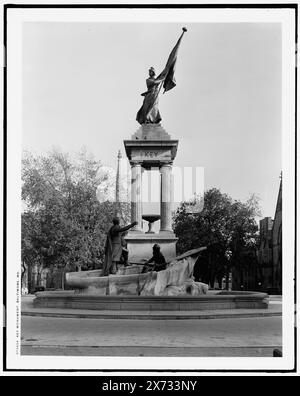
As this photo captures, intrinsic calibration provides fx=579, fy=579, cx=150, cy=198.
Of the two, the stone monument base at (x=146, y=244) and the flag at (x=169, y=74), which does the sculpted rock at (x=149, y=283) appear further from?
the flag at (x=169, y=74)

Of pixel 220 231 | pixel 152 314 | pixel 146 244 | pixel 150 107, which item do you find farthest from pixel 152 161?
pixel 220 231

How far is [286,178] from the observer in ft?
27.7

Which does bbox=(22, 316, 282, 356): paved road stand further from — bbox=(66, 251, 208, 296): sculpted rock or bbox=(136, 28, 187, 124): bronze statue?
bbox=(136, 28, 187, 124): bronze statue

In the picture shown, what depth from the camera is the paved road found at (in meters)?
9.83

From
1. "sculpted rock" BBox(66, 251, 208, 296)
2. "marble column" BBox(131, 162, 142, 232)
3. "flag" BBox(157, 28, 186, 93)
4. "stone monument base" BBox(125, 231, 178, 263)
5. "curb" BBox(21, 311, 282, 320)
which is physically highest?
"flag" BBox(157, 28, 186, 93)

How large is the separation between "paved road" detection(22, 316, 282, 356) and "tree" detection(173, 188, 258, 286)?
34414mm

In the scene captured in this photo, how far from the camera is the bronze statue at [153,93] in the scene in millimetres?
23000

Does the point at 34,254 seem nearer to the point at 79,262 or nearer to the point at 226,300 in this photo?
the point at 79,262

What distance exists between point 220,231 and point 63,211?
17.8m

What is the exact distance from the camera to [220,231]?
50.5m

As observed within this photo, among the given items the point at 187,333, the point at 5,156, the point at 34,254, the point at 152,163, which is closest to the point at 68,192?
the point at 34,254

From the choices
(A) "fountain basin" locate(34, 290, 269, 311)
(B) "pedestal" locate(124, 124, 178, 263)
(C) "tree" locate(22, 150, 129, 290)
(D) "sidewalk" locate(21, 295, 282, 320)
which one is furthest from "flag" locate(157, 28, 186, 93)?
(C) "tree" locate(22, 150, 129, 290)

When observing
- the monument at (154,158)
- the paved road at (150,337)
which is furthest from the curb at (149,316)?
the monument at (154,158)

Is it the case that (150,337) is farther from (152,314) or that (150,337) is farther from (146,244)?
(146,244)
